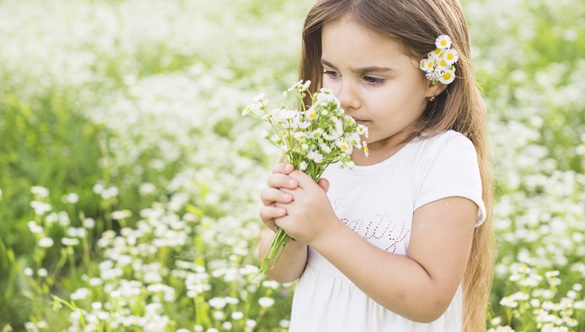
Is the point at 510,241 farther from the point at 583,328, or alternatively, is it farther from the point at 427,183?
the point at 427,183

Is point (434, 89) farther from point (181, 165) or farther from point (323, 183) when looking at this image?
point (181, 165)

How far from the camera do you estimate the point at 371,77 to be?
1773 millimetres

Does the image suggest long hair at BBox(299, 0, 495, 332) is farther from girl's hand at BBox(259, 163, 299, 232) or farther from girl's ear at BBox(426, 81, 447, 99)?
girl's hand at BBox(259, 163, 299, 232)

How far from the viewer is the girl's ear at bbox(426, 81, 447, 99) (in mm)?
1860

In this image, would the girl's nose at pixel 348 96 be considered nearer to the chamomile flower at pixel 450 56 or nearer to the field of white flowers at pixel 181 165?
the chamomile flower at pixel 450 56

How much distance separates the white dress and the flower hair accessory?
5.7 inches

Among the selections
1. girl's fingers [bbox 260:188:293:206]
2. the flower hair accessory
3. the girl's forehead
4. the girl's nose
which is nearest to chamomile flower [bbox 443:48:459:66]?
the flower hair accessory

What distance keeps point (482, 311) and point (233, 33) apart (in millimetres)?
5118

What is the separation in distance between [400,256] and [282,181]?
331 millimetres

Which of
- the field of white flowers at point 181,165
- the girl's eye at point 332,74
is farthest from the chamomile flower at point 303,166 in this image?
the field of white flowers at point 181,165

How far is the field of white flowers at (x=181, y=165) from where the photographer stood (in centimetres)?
273

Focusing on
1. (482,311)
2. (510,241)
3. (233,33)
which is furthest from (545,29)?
(482,311)

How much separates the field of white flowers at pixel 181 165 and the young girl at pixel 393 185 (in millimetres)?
555

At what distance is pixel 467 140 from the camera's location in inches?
72.5
